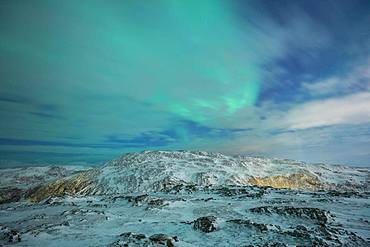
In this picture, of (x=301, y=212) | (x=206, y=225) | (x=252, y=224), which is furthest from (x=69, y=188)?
(x=301, y=212)

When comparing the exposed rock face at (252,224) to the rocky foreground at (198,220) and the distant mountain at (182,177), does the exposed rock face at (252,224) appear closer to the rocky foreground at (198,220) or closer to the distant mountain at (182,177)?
the rocky foreground at (198,220)

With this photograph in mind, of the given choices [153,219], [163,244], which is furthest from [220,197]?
[163,244]

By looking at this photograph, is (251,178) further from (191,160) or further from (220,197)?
(220,197)

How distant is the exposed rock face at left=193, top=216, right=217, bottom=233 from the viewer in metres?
22.3

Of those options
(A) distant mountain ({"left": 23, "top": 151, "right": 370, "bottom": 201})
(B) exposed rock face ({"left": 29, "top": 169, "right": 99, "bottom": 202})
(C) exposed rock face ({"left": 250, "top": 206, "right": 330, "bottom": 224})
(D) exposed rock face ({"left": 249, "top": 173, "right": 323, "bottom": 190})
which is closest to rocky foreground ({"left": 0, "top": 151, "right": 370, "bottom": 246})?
(C) exposed rock face ({"left": 250, "top": 206, "right": 330, "bottom": 224})

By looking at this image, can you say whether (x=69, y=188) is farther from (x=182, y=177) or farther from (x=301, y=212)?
(x=301, y=212)

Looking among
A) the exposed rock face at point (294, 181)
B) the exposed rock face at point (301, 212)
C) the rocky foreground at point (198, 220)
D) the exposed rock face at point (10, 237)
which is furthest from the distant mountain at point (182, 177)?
the exposed rock face at point (10, 237)

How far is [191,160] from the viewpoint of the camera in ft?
335

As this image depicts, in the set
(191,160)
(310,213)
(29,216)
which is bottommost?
(29,216)

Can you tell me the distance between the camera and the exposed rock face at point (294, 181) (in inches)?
3583

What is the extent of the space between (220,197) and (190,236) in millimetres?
17673

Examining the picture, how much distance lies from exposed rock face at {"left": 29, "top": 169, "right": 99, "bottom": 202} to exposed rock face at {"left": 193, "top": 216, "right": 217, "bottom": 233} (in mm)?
58374

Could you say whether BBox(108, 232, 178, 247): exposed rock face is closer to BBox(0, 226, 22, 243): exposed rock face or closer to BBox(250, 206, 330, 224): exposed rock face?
BBox(0, 226, 22, 243): exposed rock face

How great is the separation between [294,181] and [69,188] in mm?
68851
